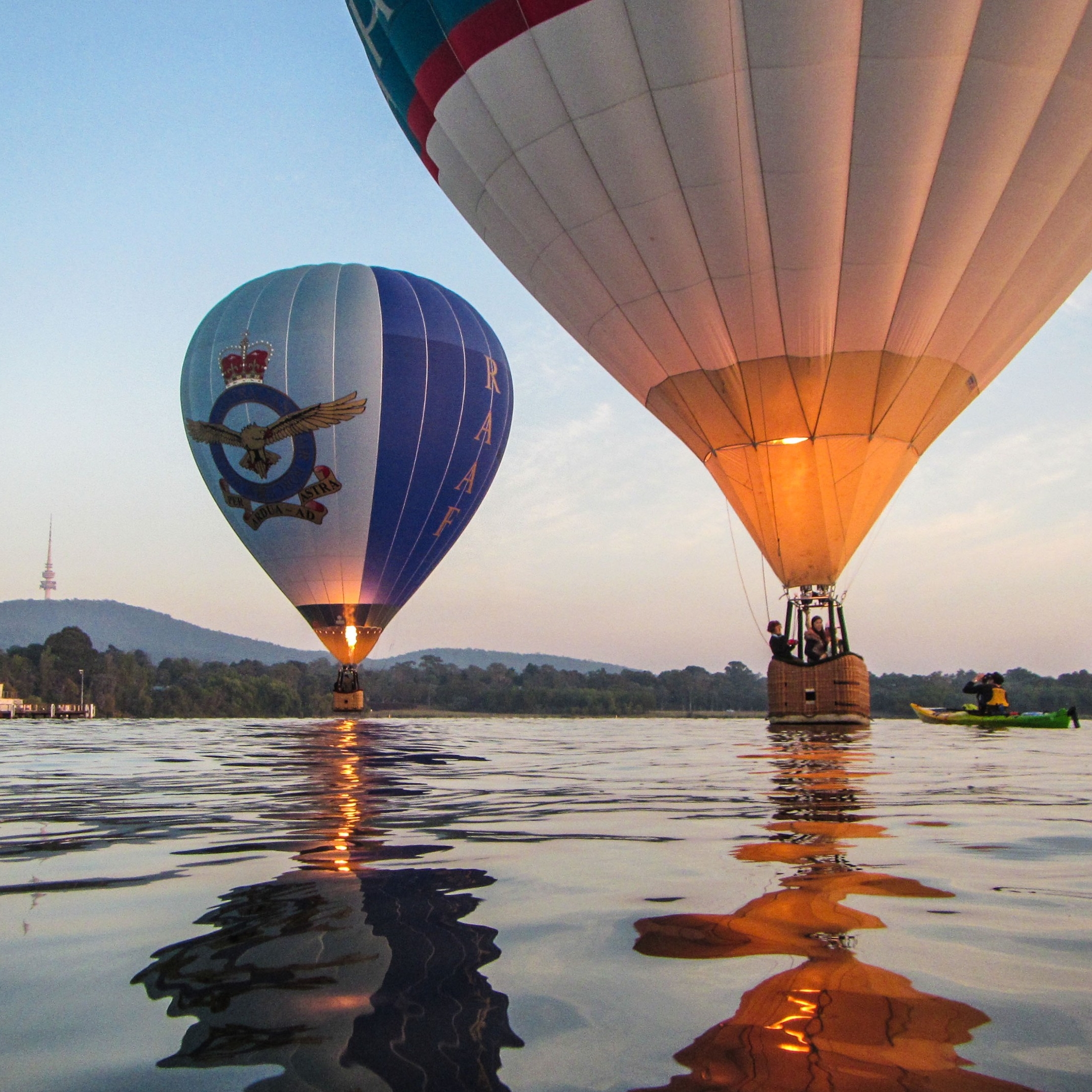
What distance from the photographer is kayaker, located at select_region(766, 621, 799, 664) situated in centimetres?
1994

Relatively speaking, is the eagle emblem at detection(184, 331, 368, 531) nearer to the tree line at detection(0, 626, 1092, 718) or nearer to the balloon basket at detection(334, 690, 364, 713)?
the balloon basket at detection(334, 690, 364, 713)

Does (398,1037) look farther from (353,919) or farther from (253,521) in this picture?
(253,521)

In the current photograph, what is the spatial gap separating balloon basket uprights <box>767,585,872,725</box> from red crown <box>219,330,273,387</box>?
56.8ft

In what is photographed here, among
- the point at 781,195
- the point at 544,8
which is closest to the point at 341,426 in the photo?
the point at 544,8

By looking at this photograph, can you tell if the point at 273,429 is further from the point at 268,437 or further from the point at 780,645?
the point at 780,645

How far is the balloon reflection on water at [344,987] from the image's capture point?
1739 mm

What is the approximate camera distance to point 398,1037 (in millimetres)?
1846

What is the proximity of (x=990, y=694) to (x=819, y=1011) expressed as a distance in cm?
2487

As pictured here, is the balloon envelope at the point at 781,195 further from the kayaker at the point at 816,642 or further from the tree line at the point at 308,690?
the tree line at the point at 308,690

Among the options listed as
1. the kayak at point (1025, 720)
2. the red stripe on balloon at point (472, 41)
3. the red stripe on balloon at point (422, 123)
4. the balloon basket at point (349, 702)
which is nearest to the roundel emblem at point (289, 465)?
the balloon basket at point (349, 702)

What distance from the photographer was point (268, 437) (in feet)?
99.1

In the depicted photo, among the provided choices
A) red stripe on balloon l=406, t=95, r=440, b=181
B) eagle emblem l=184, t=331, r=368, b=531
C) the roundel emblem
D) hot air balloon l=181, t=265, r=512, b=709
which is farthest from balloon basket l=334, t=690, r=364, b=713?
red stripe on balloon l=406, t=95, r=440, b=181

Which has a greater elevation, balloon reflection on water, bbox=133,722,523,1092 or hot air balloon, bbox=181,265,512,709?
hot air balloon, bbox=181,265,512,709

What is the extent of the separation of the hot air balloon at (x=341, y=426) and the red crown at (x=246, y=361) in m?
0.04
